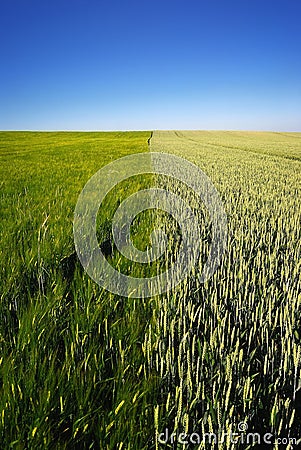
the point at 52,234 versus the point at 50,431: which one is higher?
the point at 52,234

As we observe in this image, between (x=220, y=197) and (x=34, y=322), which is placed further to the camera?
(x=220, y=197)

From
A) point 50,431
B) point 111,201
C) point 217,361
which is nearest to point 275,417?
point 217,361

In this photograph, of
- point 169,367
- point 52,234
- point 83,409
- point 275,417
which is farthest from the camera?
point 52,234

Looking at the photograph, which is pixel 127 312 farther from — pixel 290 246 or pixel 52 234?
pixel 290 246

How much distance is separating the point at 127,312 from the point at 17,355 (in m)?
0.77

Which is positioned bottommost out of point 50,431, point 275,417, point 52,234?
point 50,431

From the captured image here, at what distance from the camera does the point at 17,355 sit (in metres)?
1.70

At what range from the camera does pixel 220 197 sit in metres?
6.08

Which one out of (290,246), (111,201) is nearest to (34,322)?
(290,246)

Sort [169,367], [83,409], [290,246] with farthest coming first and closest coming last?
[290,246], [169,367], [83,409]

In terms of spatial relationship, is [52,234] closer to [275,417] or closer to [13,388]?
[13,388]

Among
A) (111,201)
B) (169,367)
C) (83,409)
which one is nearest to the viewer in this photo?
(83,409)

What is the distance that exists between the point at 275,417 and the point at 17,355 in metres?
1.21

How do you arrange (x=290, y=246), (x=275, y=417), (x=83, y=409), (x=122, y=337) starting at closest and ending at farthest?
(x=275, y=417)
(x=83, y=409)
(x=122, y=337)
(x=290, y=246)
